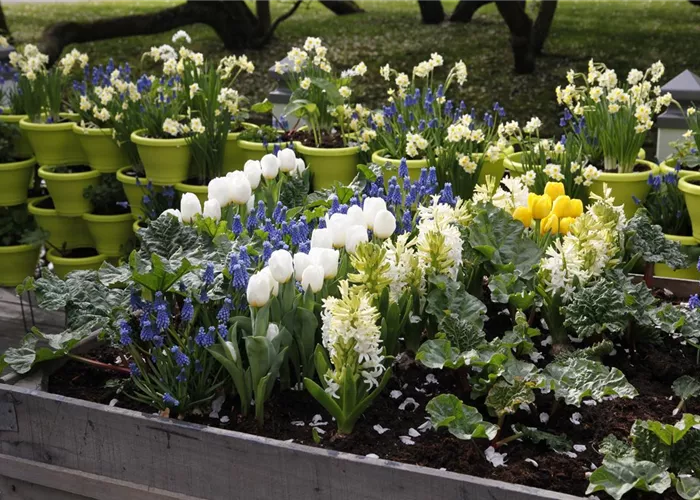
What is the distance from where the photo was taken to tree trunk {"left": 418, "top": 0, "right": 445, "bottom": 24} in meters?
11.6

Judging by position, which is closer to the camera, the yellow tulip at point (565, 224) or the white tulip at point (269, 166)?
the yellow tulip at point (565, 224)

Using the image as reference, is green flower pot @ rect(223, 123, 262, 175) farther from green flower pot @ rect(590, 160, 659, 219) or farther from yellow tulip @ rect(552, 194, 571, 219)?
yellow tulip @ rect(552, 194, 571, 219)

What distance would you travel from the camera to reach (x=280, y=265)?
1912 millimetres

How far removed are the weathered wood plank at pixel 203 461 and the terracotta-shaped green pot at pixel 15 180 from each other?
2.56 meters

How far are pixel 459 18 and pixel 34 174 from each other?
8090 mm

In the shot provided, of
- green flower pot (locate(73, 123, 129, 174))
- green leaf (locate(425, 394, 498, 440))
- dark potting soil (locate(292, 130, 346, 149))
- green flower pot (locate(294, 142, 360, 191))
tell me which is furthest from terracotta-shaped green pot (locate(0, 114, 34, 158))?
green leaf (locate(425, 394, 498, 440))

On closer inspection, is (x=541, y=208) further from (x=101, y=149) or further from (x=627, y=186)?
(x=101, y=149)

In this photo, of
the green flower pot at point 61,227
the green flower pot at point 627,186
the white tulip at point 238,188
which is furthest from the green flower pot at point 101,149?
the green flower pot at point 627,186

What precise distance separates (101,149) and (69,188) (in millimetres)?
254

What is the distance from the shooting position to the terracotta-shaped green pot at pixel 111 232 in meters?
4.24

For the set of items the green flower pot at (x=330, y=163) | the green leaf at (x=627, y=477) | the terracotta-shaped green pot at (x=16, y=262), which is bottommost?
the terracotta-shaped green pot at (x=16, y=262)

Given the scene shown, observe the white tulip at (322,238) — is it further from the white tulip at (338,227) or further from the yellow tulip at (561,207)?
the yellow tulip at (561,207)

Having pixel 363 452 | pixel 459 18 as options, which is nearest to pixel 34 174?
pixel 363 452

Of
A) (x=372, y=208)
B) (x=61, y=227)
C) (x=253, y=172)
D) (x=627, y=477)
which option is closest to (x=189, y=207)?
(x=253, y=172)
